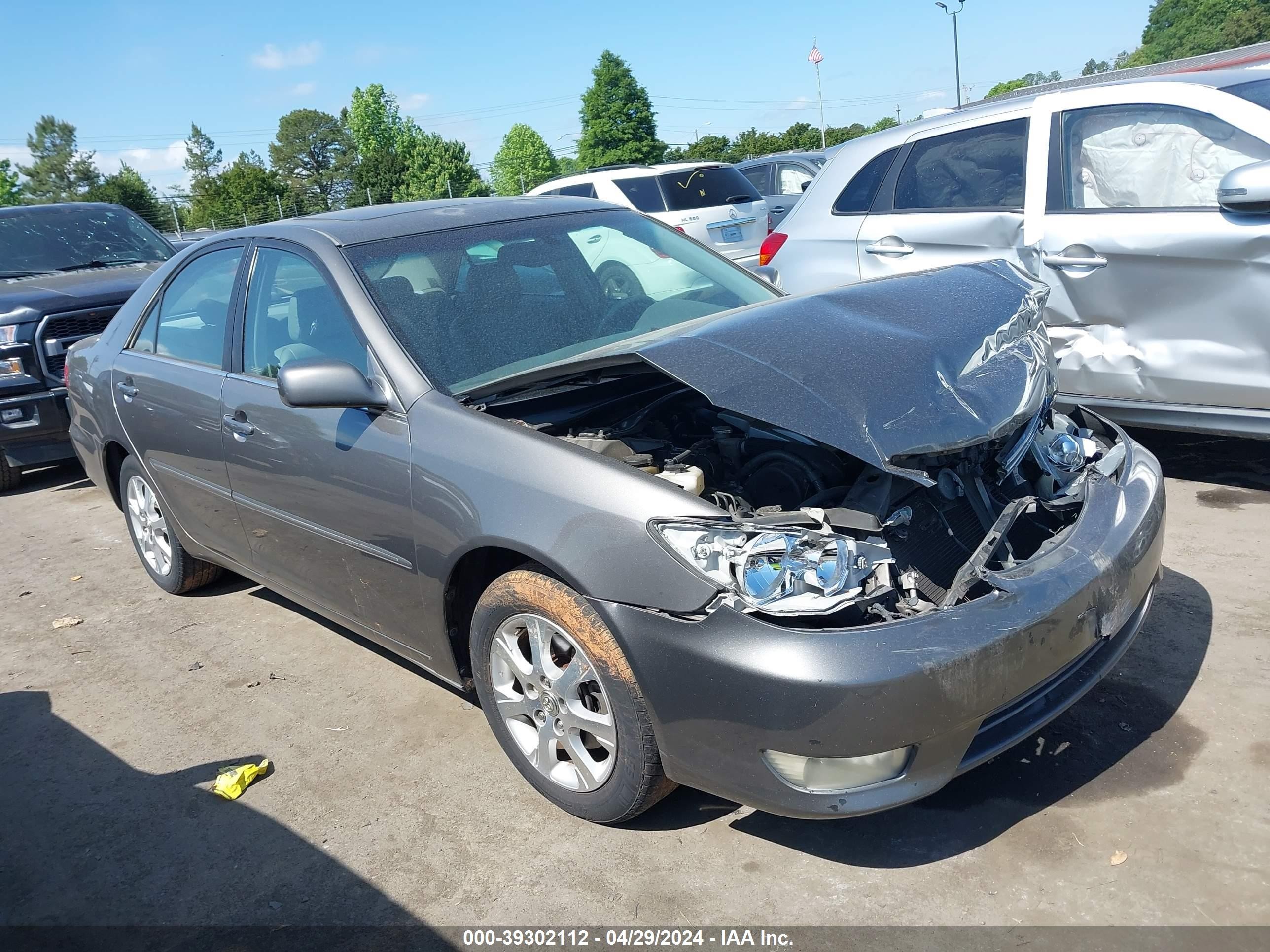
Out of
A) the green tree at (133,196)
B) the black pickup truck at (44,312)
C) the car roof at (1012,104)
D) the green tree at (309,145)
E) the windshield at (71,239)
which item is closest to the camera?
the car roof at (1012,104)

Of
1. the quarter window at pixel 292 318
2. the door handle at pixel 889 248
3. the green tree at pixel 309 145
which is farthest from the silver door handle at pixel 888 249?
the green tree at pixel 309 145

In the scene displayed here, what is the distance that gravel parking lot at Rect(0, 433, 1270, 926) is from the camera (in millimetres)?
2525

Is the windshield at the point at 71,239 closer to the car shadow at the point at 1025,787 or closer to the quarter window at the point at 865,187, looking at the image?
the quarter window at the point at 865,187

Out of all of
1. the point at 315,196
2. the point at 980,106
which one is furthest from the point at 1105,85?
the point at 315,196

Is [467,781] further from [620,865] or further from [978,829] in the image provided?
[978,829]

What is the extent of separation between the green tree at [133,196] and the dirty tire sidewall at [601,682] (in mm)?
39654

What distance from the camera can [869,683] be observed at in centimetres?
225

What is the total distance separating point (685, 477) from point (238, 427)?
200cm

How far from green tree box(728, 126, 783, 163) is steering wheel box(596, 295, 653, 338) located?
5707 centimetres

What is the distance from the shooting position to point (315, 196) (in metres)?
67.8

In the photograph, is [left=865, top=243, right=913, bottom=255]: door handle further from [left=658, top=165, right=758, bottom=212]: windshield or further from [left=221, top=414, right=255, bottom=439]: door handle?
[left=658, top=165, right=758, bottom=212]: windshield

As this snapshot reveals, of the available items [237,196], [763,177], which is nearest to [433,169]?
[237,196]

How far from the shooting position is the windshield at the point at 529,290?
3.32m

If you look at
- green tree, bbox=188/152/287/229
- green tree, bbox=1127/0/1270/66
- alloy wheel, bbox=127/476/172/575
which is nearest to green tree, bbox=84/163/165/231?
green tree, bbox=188/152/287/229
